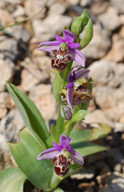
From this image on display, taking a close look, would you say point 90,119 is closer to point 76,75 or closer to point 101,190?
point 101,190

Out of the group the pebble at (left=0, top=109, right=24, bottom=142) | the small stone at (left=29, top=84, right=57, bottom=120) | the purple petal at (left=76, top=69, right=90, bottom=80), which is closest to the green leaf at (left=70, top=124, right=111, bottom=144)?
the small stone at (left=29, top=84, right=57, bottom=120)

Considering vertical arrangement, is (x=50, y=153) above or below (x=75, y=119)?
below

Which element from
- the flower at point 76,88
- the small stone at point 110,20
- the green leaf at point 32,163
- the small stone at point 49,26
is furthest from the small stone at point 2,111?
the small stone at point 110,20

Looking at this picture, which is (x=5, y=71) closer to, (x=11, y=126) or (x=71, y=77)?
(x=11, y=126)

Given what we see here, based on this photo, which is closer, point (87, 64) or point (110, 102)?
point (110, 102)

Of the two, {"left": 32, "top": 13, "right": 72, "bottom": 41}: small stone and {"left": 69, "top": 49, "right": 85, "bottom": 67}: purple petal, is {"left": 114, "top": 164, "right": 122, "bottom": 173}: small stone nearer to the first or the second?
{"left": 69, "top": 49, "right": 85, "bottom": 67}: purple petal

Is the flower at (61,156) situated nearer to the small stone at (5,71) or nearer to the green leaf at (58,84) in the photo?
the green leaf at (58,84)

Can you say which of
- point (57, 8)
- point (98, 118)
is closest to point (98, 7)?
point (57, 8)
